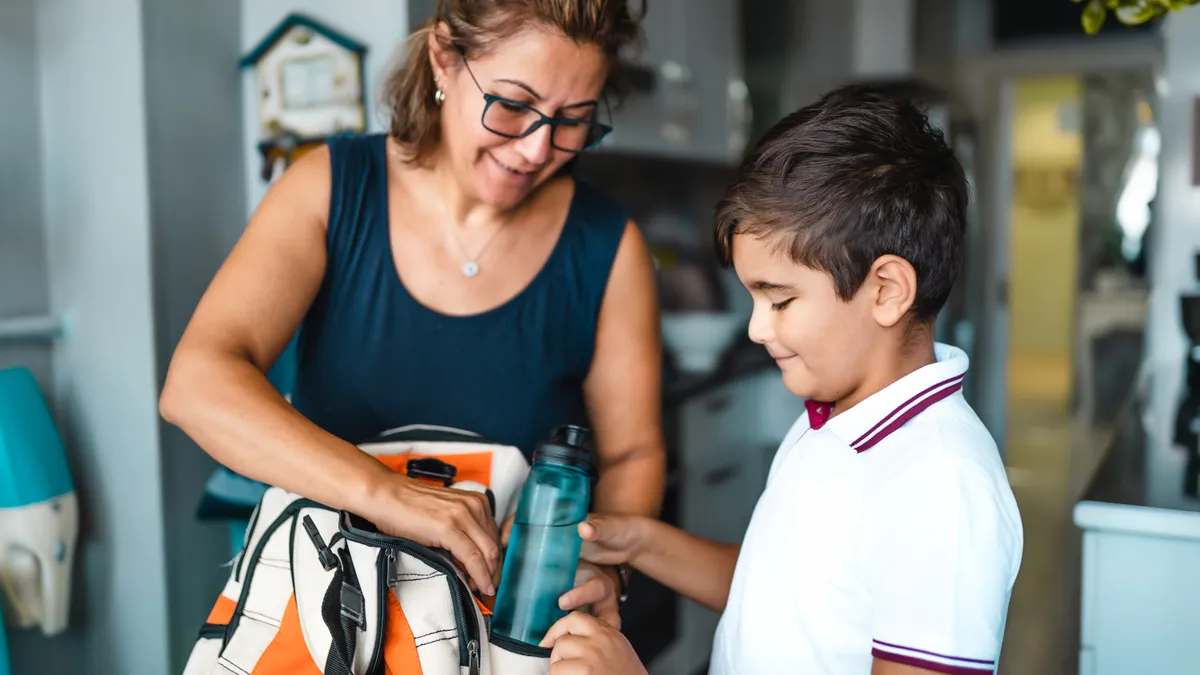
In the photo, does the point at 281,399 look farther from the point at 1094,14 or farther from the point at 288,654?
the point at 1094,14

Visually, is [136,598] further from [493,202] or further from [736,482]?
[736,482]

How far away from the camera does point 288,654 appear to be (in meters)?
0.92

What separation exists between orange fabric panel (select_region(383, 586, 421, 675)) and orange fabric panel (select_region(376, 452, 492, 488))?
173 millimetres

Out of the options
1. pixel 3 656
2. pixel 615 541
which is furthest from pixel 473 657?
pixel 3 656

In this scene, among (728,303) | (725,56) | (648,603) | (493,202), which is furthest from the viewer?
(728,303)

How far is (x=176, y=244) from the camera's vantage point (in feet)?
6.04

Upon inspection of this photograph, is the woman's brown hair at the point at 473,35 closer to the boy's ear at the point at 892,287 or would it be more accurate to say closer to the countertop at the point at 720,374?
the boy's ear at the point at 892,287

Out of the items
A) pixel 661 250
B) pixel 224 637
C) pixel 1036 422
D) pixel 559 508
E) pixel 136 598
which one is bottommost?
pixel 1036 422

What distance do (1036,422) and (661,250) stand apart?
3822 millimetres

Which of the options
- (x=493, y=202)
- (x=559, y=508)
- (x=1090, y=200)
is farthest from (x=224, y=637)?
(x=1090, y=200)

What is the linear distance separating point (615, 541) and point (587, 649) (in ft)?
0.79

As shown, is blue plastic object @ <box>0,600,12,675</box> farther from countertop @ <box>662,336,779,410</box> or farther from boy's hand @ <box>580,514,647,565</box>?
countertop @ <box>662,336,779,410</box>

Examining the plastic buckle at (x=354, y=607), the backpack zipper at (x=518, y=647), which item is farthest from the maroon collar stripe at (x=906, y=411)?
the plastic buckle at (x=354, y=607)

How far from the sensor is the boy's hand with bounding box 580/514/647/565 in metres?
1.09
